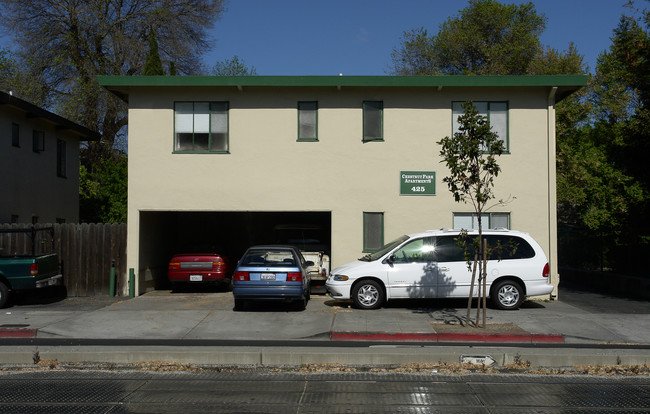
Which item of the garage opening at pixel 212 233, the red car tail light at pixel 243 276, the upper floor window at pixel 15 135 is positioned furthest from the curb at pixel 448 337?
the upper floor window at pixel 15 135

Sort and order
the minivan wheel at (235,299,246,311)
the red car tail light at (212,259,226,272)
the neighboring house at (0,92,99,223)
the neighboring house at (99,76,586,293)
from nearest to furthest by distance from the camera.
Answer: the minivan wheel at (235,299,246,311)
the neighboring house at (99,76,586,293)
the red car tail light at (212,259,226,272)
the neighboring house at (0,92,99,223)

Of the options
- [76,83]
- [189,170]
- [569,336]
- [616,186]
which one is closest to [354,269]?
[569,336]

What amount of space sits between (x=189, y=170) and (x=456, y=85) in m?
7.72

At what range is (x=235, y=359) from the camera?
9.31 metres

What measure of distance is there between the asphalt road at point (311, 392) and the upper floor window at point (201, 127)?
370 inches

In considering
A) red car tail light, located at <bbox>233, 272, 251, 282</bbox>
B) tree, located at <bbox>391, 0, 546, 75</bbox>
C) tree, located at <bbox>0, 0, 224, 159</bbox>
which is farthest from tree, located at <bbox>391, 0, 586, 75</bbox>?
red car tail light, located at <bbox>233, 272, 251, 282</bbox>

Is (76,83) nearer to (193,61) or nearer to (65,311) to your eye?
(193,61)

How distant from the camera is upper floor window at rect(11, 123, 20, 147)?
21.0 meters

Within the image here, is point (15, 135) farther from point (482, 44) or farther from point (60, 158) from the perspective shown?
point (482, 44)

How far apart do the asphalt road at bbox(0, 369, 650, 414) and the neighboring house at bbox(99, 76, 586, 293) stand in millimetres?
8610

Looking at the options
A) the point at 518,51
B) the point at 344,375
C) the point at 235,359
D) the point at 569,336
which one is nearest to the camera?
the point at 344,375

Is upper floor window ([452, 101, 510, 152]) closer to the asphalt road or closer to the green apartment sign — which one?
the green apartment sign

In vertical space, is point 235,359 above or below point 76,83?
below

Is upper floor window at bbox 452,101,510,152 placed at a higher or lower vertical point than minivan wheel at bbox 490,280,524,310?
higher
